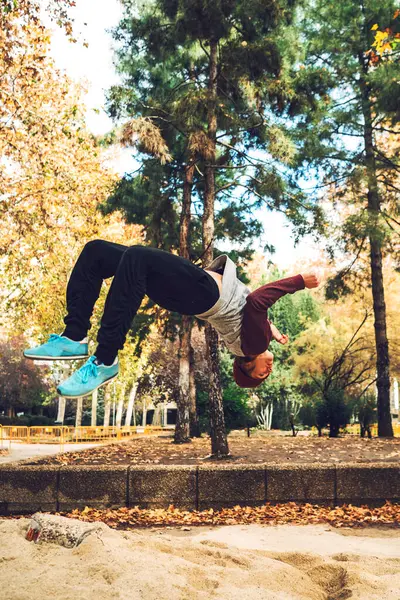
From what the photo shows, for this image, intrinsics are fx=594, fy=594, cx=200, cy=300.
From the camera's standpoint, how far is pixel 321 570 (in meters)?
5.54

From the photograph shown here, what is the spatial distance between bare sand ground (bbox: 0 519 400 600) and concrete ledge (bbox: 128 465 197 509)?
262cm

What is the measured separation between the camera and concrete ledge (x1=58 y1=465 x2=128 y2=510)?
368 inches

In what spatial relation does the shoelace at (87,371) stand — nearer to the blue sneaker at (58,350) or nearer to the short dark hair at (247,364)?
the blue sneaker at (58,350)

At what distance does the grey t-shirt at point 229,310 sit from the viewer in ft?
12.8

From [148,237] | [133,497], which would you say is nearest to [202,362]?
[148,237]

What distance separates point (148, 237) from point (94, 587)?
12.4 meters

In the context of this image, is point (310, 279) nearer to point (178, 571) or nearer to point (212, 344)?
point (178, 571)

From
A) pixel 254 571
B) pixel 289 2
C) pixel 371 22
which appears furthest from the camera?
pixel 371 22

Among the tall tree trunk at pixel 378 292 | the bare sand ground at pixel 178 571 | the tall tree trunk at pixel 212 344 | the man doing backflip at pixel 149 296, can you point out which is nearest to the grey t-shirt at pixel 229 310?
the man doing backflip at pixel 149 296

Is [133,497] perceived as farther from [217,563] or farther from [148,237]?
[148,237]

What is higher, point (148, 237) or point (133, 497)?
point (148, 237)

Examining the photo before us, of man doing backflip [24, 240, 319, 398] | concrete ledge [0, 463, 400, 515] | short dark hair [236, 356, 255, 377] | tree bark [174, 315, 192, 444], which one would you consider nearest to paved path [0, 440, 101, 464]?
tree bark [174, 315, 192, 444]

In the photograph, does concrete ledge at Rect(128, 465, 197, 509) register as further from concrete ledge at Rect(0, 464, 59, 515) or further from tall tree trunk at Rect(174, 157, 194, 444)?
tall tree trunk at Rect(174, 157, 194, 444)

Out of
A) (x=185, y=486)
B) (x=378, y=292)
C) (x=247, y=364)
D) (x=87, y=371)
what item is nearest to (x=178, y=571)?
(x=247, y=364)
